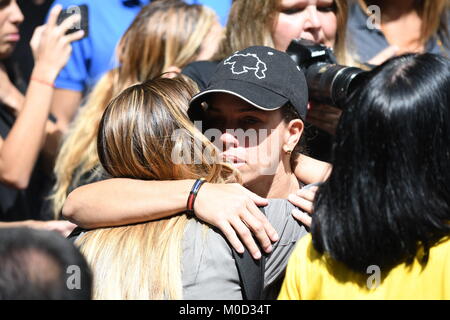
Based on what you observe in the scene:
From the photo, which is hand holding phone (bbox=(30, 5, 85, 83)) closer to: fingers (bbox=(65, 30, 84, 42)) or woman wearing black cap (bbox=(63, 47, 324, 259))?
fingers (bbox=(65, 30, 84, 42))

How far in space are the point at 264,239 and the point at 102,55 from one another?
79.3 inches

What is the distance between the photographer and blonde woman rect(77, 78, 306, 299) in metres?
1.63

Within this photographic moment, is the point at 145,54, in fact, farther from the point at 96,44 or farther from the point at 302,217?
the point at 302,217

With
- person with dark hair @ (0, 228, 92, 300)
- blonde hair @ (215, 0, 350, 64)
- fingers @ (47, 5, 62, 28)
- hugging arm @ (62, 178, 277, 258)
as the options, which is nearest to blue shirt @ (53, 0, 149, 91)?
fingers @ (47, 5, 62, 28)

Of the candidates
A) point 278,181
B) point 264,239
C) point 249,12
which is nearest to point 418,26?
point 249,12

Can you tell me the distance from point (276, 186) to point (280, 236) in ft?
1.05

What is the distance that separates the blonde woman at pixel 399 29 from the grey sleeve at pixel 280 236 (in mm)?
1287

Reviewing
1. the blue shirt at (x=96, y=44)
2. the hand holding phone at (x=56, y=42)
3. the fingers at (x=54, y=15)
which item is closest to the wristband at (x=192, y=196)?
the hand holding phone at (x=56, y=42)

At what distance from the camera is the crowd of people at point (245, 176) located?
1.43 m

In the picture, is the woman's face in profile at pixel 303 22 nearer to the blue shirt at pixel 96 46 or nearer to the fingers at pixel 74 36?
the fingers at pixel 74 36

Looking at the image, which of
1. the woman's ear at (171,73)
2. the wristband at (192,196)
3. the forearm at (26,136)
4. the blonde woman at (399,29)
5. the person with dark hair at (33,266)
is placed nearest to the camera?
the person with dark hair at (33,266)

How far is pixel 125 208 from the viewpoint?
178 centimetres

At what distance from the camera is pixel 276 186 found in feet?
6.85

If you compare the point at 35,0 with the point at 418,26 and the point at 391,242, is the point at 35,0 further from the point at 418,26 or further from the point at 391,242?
the point at 391,242
